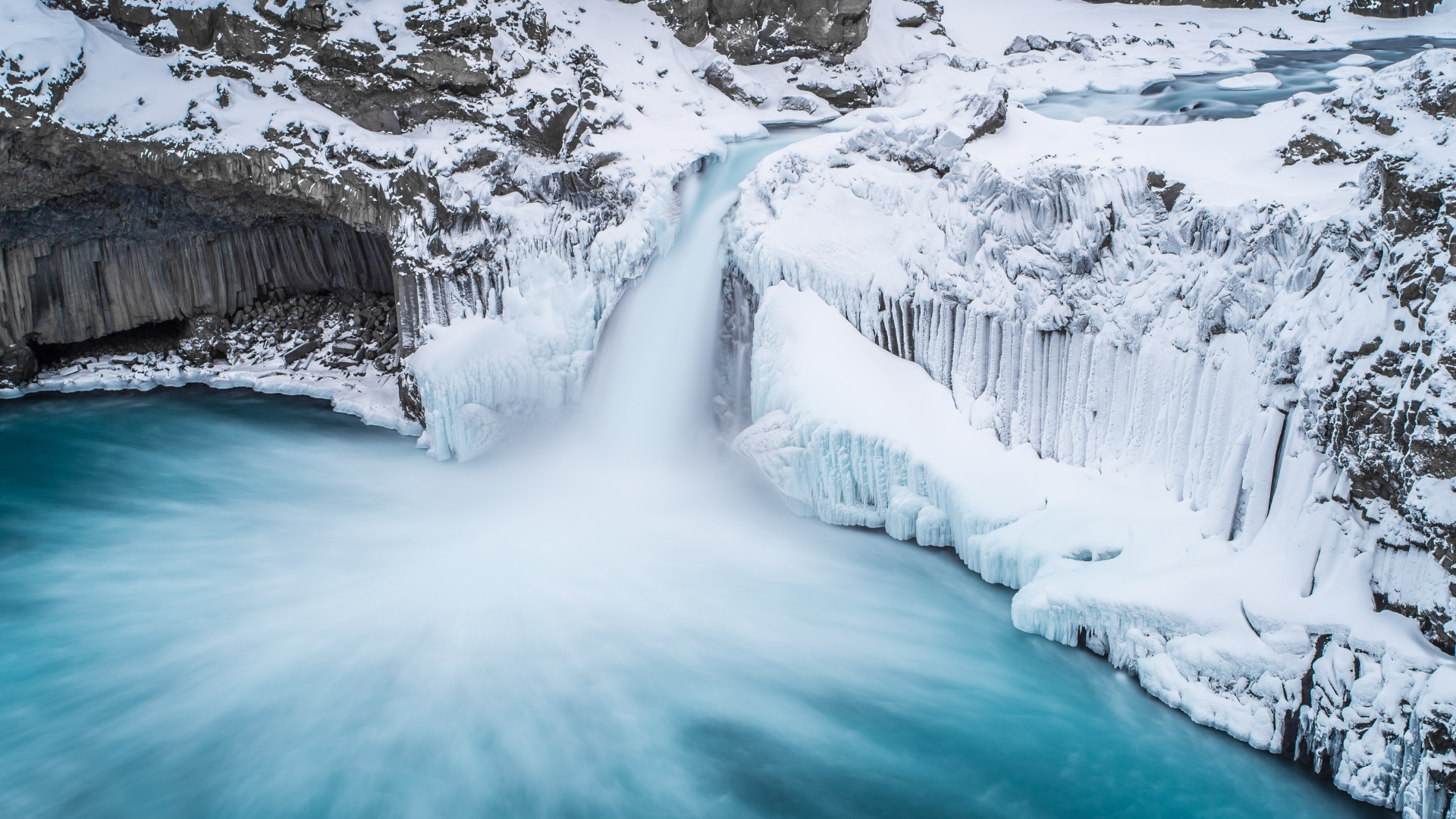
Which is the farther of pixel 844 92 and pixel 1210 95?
pixel 844 92

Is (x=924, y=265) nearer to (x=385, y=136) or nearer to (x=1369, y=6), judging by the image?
(x=385, y=136)

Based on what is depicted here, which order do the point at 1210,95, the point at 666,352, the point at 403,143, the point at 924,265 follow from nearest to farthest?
the point at 924,265 → the point at 666,352 → the point at 403,143 → the point at 1210,95

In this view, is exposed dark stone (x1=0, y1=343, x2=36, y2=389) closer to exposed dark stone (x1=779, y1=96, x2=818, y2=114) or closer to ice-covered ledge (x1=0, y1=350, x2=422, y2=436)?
ice-covered ledge (x1=0, y1=350, x2=422, y2=436)

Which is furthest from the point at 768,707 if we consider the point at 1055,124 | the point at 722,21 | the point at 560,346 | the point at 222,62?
the point at 722,21

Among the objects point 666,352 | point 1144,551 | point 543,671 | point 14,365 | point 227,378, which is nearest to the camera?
point 1144,551

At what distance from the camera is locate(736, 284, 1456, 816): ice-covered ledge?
4.27m

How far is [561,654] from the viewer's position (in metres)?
→ 5.58

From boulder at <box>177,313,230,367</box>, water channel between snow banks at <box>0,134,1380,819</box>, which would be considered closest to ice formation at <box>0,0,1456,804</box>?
boulder at <box>177,313,230,367</box>

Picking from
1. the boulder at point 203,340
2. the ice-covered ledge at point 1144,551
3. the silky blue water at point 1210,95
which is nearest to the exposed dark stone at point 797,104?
the silky blue water at point 1210,95

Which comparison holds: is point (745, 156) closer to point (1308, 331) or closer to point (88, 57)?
point (1308, 331)

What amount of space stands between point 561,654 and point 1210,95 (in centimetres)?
833

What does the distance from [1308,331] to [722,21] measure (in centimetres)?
836

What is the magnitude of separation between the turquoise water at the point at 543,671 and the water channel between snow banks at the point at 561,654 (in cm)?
2

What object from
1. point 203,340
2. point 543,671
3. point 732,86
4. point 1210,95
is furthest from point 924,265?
point 203,340
